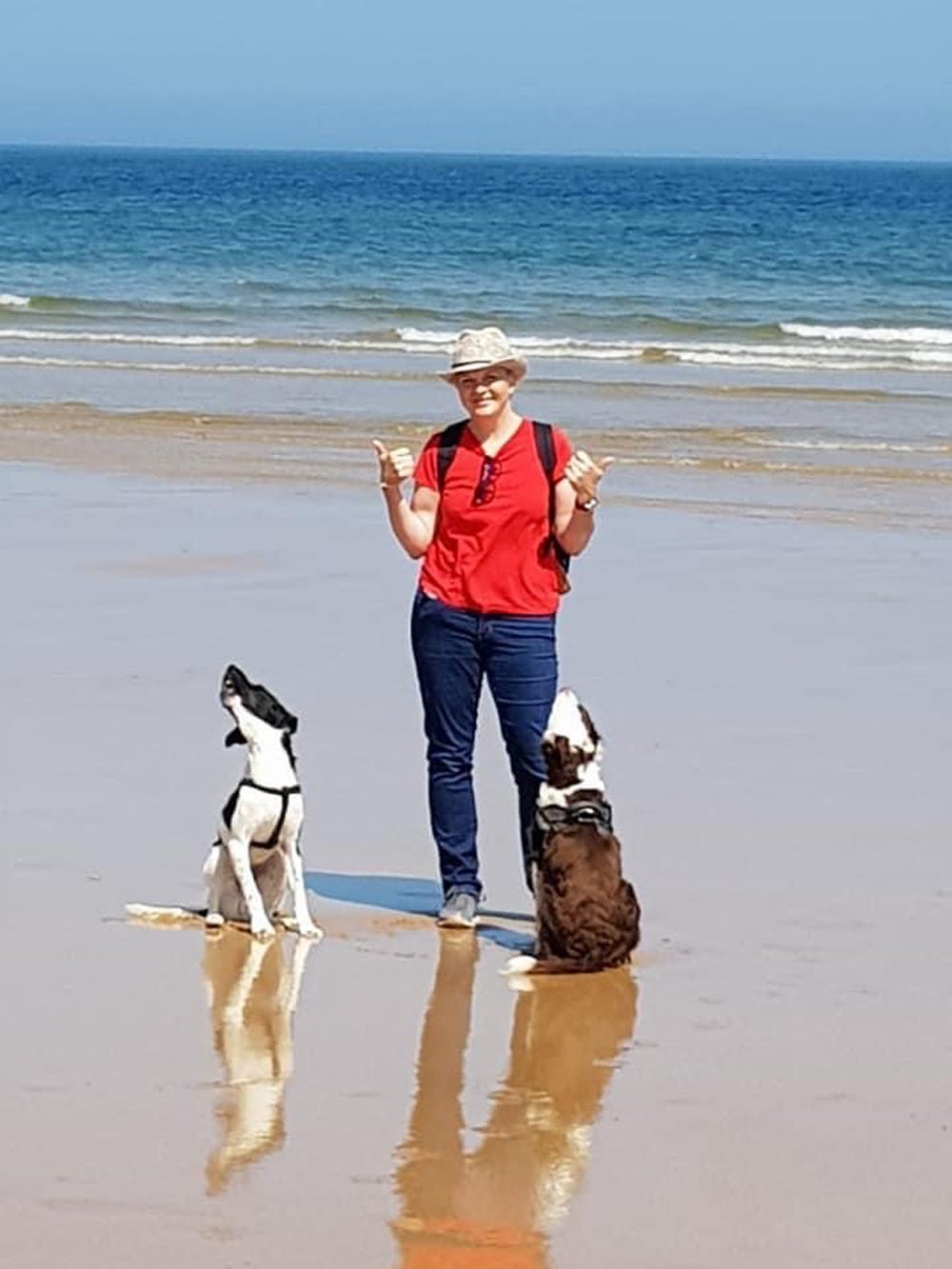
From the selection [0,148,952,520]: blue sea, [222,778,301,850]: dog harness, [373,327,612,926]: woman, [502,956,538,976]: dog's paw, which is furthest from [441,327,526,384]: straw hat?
[0,148,952,520]: blue sea

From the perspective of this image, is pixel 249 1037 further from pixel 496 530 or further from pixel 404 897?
pixel 496 530

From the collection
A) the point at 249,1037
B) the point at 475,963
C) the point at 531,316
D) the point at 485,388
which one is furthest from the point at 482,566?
the point at 531,316

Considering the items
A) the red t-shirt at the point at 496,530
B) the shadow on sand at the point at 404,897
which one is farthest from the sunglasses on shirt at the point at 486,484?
the shadow on sand at the point at 404,897

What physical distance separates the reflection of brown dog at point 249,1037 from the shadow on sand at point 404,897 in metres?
0.43

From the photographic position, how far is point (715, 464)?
1680cm

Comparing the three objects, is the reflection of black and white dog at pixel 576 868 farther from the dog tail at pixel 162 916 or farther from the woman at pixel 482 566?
the dog tail at pixel 162 916

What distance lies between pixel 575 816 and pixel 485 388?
3.91 feet

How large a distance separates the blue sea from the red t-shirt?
405 inches

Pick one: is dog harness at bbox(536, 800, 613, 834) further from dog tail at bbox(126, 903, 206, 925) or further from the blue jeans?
dog tail at bbox(126, 903, 206, 925)

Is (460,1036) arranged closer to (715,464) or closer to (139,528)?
(139,528)

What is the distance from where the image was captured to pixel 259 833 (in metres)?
6.68

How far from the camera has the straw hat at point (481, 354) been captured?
636cm

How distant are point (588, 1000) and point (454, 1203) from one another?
148 cm

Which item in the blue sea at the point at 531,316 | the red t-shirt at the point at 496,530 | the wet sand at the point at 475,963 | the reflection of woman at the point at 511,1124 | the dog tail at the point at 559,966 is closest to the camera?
the reflection of woman at the point at 511,1124
